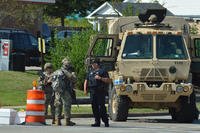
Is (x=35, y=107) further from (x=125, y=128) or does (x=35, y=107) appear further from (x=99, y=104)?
(x=125, y=128)

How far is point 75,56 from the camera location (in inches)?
1272

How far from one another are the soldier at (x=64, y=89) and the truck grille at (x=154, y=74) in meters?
2.76

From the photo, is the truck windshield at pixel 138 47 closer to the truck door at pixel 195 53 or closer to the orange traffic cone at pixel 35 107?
the truck door at pixel 195 53

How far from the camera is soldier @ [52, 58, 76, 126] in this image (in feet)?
62.8

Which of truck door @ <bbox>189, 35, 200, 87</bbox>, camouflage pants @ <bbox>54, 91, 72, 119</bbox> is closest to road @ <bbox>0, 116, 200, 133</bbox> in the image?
camouflage pants @ <bbox>54, 91, 72, 119</bbox>

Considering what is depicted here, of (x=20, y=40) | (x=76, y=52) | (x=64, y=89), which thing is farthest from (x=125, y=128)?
(x=20, y=40)

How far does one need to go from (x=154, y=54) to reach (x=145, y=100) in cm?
135

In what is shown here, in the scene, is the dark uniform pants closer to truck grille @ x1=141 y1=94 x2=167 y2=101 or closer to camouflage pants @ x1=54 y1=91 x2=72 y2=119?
camouflage pants @ x1=54 y1=91 x2=72 y2=119

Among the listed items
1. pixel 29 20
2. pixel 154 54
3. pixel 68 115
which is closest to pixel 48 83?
pixel 68 115

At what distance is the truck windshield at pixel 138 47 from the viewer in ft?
70.3

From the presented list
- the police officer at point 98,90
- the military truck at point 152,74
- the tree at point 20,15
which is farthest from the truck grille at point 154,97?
the tree at point 20,15

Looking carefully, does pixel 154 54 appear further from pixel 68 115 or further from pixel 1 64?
pixel 1 64

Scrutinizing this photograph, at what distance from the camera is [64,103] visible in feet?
62.7

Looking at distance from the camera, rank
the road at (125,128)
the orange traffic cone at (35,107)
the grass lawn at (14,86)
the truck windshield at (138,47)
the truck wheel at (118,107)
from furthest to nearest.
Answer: the grass lawn at (14,86)
the truck windshield at (138,47)
the truck wheel at (118,107)
the orange traffic cone at (35,107)
the road at (125,128)
